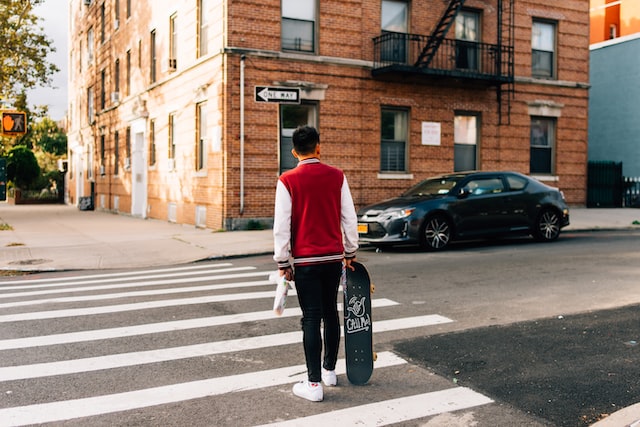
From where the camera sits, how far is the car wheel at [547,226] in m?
14.7

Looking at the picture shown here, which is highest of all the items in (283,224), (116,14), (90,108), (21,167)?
(116,14)

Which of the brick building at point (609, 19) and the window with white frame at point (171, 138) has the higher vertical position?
the brick building at point (609, 19)

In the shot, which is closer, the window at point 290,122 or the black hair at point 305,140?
the black hair at point 305,140

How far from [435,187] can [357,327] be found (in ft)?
31.8

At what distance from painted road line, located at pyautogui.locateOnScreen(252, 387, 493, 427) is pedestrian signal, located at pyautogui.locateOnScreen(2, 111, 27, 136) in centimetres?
1312

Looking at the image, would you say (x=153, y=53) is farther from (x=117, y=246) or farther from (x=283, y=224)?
(x=283, y=224)

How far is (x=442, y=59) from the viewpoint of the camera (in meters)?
21.2

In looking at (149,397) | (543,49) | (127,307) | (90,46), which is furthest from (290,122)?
(90,46)

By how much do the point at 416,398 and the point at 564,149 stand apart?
21258 millimetres

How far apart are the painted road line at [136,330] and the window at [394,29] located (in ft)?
46.9

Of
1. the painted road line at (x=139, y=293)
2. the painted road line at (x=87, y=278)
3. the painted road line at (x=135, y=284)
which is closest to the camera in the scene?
the painted road line at (x=139, y=293)

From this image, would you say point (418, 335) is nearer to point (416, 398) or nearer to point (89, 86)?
point (416, 398)

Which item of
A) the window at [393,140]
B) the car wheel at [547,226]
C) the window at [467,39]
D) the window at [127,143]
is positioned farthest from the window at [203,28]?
the car wheel at [547,226]

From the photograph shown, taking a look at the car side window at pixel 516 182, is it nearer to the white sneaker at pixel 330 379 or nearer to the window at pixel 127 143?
the white sneaker at pixel 330 379
